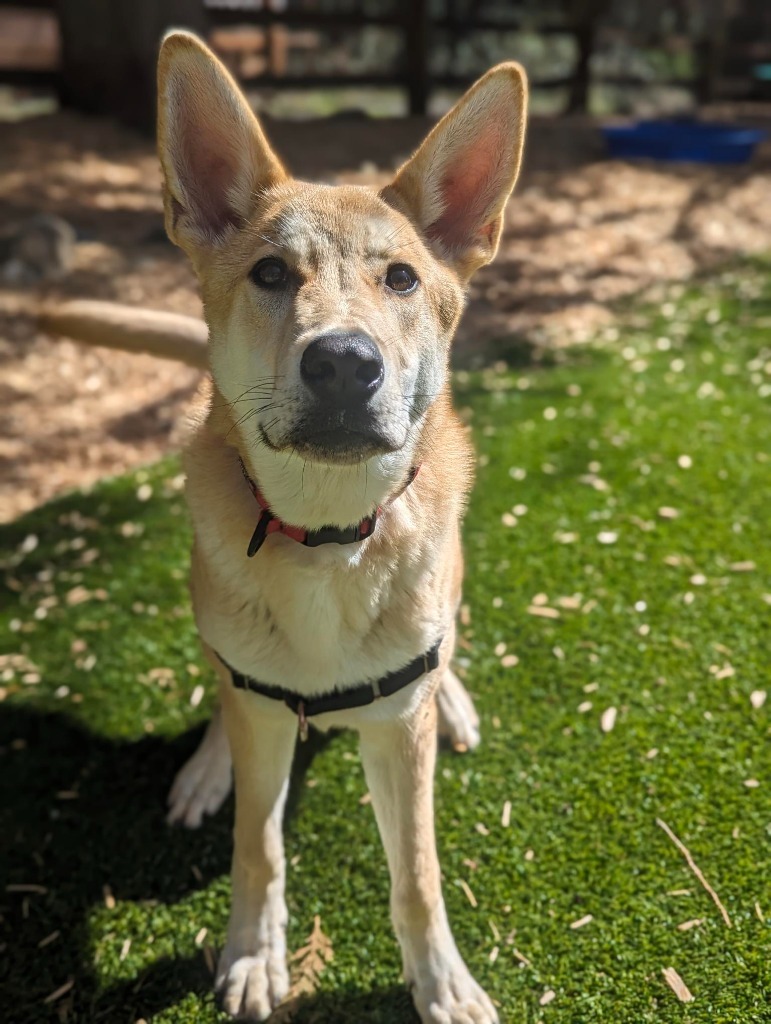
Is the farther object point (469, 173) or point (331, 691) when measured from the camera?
point (469, 173)

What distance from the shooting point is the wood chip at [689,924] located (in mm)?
2570

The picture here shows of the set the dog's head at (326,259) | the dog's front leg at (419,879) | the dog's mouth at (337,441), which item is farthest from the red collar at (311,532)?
the dog's front leg at (419,879)

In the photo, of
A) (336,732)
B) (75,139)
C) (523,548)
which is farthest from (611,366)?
(75,139)

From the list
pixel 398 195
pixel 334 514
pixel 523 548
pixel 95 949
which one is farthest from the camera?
pixel 523 548

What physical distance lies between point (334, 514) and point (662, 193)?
8476 mm

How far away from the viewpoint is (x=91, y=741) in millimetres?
3336

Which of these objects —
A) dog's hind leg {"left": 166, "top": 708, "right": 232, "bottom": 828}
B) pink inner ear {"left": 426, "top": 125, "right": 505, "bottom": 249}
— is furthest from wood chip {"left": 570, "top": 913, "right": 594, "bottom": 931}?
pink inner ear {"left": 426, "top": 125, "right": 505, "bottom": 249}

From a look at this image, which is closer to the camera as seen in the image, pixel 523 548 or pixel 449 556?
pixel 449 556

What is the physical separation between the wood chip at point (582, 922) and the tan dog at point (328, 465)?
351mm

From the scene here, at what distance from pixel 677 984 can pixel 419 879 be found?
77cm

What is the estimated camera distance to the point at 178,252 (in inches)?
291

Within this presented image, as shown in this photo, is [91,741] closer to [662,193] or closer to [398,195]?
[398,195]

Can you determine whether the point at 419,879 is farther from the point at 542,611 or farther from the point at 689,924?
the point at 542,611

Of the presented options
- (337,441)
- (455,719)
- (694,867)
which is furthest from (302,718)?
(694,867)
